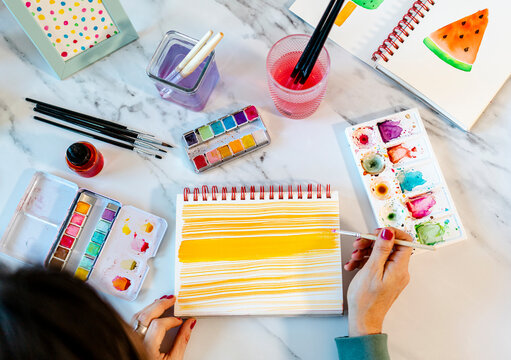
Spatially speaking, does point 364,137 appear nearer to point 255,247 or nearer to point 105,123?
point 255,247

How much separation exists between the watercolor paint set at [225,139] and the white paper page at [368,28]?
262mm

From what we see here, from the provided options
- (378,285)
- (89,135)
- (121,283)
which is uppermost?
(378,285)

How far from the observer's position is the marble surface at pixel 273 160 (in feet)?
2.75

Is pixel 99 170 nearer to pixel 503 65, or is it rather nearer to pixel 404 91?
pixel 404 91

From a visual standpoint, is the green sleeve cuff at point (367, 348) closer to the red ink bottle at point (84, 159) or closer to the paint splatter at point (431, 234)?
the paint splatter at point (431, 234)

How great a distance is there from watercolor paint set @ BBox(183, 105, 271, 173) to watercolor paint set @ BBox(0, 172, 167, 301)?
6.3 inches

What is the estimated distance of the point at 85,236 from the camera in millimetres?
880

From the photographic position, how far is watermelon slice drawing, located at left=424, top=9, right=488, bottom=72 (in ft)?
2.98

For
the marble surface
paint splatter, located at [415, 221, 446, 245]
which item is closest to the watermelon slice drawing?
the marble surface

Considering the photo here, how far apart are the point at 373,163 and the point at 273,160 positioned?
21 cm

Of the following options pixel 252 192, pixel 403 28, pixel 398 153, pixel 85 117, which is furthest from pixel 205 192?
pixel 403 28

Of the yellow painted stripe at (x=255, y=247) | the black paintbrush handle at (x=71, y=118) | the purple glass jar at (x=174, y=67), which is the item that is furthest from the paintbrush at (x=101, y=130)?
the yellow painted stripe at (x=255, y=247)

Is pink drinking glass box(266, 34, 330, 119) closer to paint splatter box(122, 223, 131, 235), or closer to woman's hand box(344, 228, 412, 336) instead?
woman's hand box(344, 228, 412, 336)

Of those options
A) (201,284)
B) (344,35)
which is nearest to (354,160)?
(344,35)
